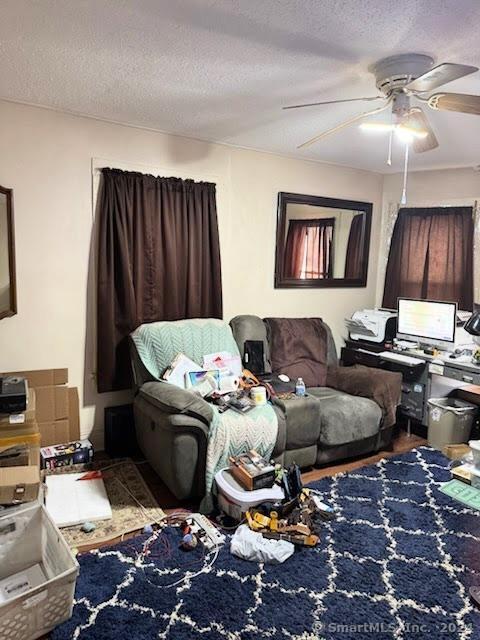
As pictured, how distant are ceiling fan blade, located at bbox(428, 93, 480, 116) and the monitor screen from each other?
6.79ft

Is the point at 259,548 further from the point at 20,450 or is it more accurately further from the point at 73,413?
the point at 73,413

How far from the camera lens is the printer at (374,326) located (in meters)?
4.21

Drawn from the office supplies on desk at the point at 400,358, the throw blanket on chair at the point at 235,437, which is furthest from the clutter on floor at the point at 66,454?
the office supplies on desk at the point at 400,358

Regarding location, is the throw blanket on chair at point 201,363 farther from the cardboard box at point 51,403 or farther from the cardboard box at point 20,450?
the cardboard box at point 20,450

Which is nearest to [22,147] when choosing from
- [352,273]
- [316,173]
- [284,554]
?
[316,173]

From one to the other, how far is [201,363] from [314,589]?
66.0 inches

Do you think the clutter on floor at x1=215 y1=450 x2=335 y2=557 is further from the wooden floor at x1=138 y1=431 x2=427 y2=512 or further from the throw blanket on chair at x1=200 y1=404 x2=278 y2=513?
the wooden floor at x1=138 y1=431 x2=427 y2=512

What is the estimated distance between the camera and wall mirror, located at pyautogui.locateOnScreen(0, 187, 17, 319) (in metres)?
2.79

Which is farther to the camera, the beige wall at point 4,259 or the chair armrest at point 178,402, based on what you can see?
the beige wall at point 4,259

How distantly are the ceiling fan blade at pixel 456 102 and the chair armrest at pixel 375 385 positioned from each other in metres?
2.03

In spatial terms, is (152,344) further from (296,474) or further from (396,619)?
(396,619)

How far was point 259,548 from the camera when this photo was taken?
7.25ft

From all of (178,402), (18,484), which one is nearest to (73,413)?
(178,402)

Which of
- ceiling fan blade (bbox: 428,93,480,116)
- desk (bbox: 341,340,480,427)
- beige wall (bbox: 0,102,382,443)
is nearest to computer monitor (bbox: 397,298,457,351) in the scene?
desk (bbox: 341,340,480,427)
